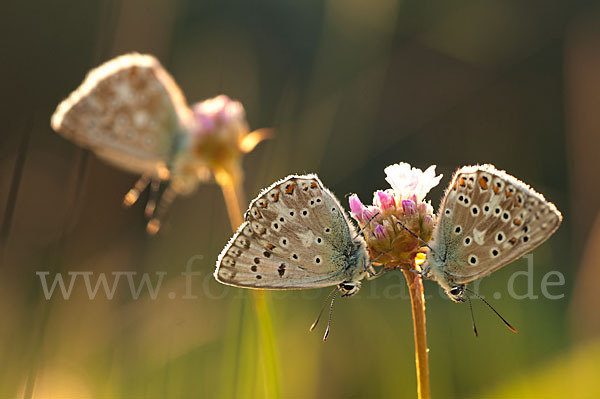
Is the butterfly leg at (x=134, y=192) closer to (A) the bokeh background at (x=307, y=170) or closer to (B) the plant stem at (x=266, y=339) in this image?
(A) the bokeh background at (x=307, y=170)

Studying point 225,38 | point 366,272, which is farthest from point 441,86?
point 366,272

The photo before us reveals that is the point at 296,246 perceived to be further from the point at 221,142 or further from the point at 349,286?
the point at 221,142

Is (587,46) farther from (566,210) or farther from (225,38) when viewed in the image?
(225,38)

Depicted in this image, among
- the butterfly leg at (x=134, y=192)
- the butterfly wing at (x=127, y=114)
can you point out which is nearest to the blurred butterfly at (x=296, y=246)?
the butterfly leg at (x=134, y=192)

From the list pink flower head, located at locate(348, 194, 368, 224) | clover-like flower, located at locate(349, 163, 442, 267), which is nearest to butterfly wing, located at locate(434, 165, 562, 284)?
clover-like flower, located at locate(349, 163, 442, 267)

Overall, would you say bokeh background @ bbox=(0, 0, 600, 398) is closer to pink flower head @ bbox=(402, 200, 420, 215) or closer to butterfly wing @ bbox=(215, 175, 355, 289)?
butterfly wing @ bbox=(215, 175, 355, 289)

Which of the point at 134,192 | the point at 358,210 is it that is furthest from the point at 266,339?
the point at 134,192
